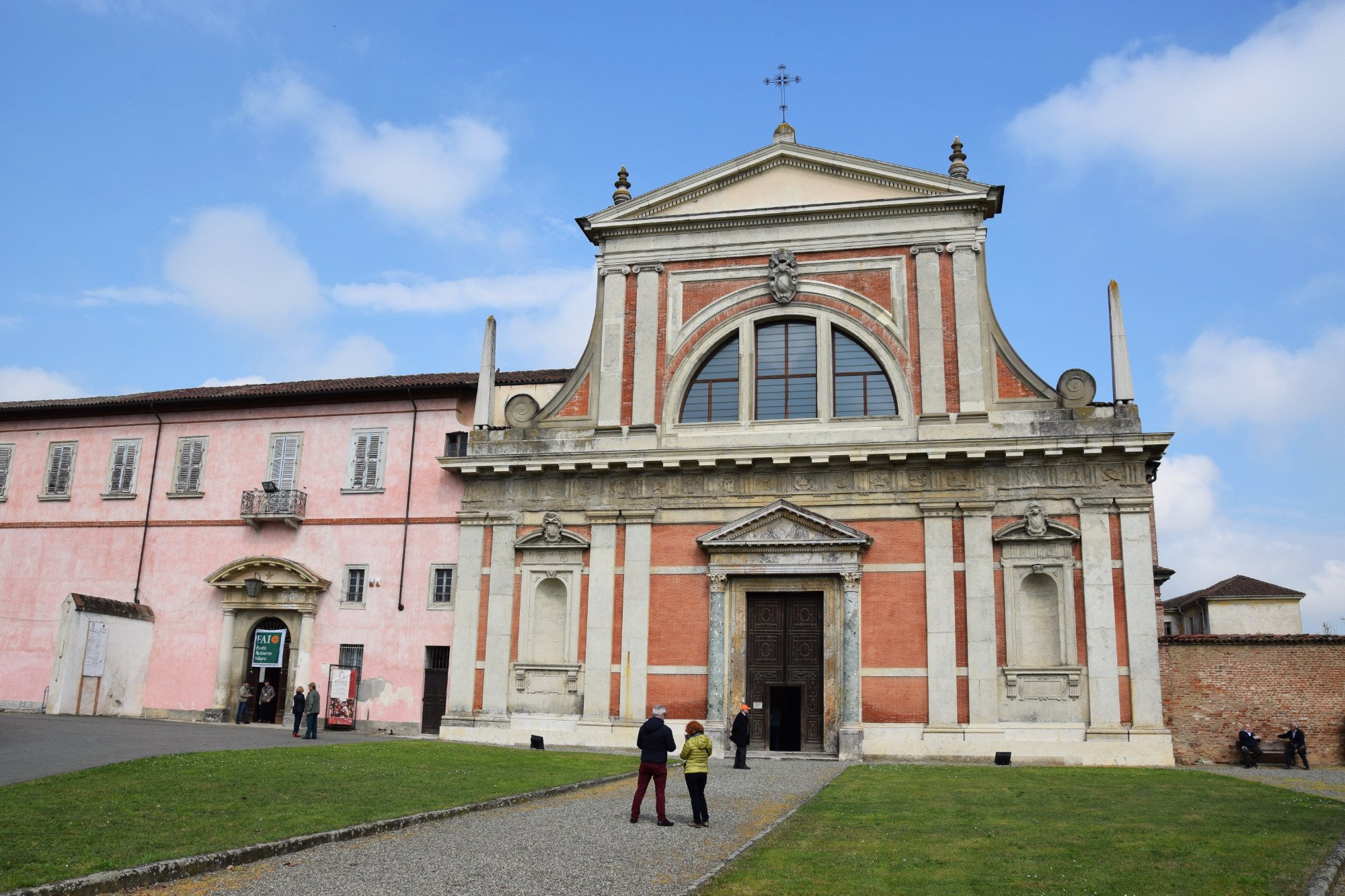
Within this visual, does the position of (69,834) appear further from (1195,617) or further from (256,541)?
(1195,617)

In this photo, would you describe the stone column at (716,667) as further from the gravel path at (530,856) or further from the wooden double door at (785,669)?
the gravel path at (530,856)

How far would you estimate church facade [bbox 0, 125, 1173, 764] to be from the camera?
23062mm

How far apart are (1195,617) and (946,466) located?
26.7 meters

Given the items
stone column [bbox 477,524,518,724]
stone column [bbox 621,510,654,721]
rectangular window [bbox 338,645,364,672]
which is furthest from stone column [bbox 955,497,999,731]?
rectangular window [bbox 338,645,364,672]

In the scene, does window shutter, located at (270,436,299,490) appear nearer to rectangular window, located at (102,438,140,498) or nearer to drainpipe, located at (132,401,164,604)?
drainpipe, located at (132,401,164,604)

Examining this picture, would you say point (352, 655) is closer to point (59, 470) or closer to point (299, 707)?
point (299, 707)

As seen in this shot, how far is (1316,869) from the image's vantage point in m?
9.70

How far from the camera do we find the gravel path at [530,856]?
8812 mm

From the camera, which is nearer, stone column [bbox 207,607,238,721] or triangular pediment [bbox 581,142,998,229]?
triangular pediment [bbox 581,142,998,229]

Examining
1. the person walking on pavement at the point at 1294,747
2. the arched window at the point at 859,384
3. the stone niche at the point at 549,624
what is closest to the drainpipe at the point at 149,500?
the stone niche at the point at 549,624

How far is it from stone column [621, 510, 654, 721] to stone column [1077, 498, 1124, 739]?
949 cm

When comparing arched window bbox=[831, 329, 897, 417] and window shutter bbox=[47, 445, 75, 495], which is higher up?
arched window bbox=[831, 329, 897, 417]

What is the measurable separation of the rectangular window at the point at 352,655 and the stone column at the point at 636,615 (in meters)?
6.92

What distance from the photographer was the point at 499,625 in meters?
25.5
